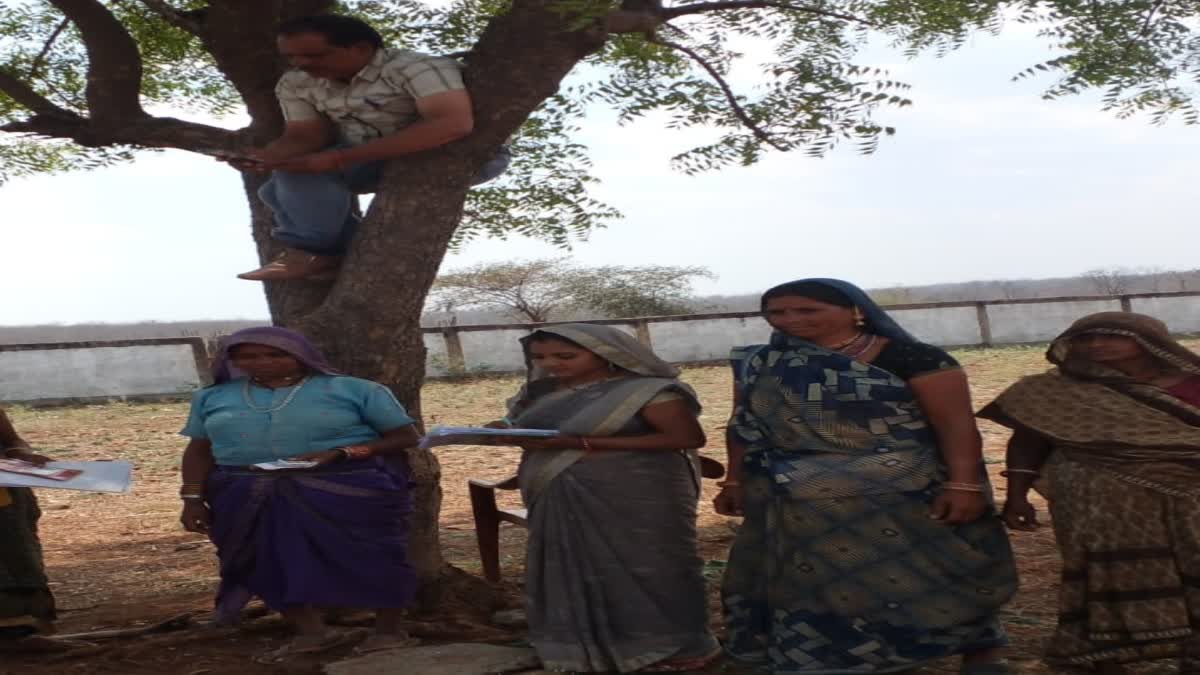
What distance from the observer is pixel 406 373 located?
235 inches

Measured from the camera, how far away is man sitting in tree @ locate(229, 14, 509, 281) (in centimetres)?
530

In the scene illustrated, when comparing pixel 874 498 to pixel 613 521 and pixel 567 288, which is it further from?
pixel 567 288

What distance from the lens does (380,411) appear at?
512cm

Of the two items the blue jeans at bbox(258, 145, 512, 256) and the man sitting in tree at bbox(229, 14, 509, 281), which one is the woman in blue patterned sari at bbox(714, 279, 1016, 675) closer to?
the man sitting in tree at bbox(229, 14, 509, 281)

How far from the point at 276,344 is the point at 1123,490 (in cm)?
293

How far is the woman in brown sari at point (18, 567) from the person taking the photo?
5438 millimetres

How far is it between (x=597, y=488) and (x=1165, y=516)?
1873mm

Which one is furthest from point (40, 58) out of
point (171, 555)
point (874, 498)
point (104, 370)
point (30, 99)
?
point (104, 370)

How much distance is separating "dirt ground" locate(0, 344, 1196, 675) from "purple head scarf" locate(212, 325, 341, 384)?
111 centimetres

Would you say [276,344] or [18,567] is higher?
[276,344]

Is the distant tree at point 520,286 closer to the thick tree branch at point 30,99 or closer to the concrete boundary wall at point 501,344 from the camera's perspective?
the concrete boundary wall at point 501,344

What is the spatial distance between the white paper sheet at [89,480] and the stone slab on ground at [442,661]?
3.29 feet

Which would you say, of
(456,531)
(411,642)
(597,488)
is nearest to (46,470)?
(411,642)

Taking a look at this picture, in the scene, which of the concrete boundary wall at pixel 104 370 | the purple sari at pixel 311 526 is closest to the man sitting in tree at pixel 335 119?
the purple sari at pixel 311 526
